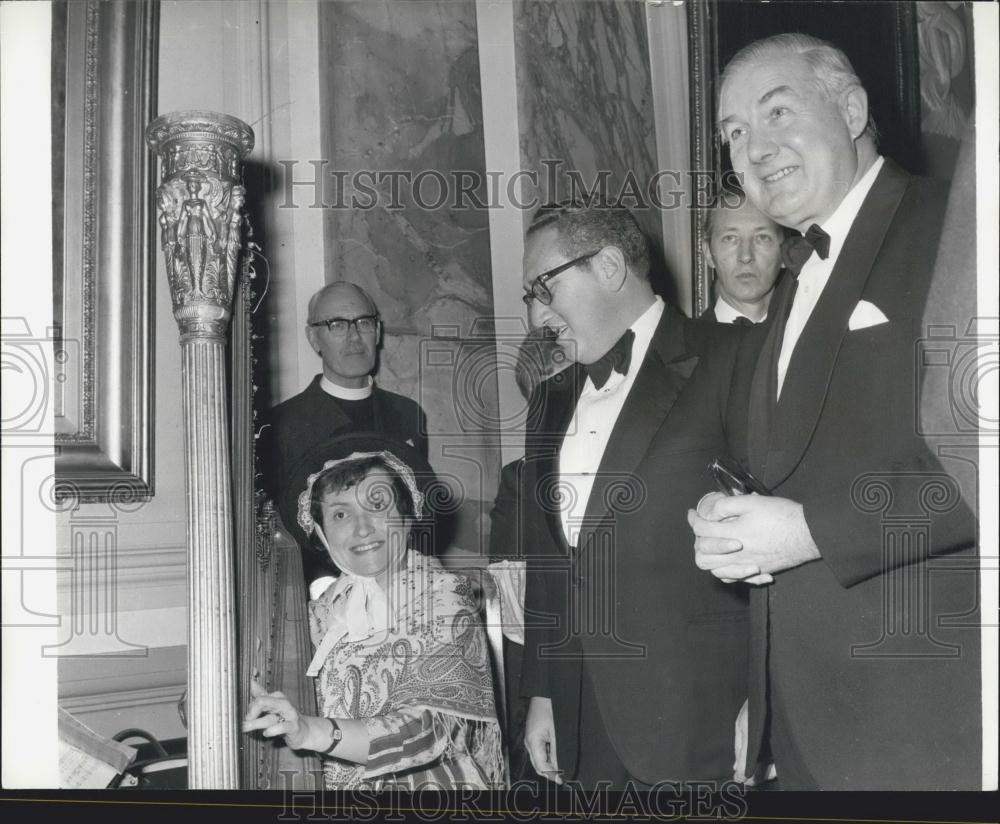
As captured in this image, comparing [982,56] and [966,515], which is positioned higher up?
[982,56]

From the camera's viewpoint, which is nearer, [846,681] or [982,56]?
[846,681]

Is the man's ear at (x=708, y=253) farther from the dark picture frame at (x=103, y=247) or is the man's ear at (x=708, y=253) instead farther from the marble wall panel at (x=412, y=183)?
the dark picture frame at (x=103, y=247)

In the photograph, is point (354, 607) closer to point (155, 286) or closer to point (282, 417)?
point (282, 417)

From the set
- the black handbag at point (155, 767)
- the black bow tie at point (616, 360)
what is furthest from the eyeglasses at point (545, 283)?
the black handbag at point (155, 767)

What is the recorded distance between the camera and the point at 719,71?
12.4ft

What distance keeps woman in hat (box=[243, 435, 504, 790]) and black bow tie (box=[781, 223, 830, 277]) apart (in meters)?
1.38

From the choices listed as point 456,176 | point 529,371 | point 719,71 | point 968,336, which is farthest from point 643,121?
point 968,336

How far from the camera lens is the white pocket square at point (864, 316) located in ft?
11.3

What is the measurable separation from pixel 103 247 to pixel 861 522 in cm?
262

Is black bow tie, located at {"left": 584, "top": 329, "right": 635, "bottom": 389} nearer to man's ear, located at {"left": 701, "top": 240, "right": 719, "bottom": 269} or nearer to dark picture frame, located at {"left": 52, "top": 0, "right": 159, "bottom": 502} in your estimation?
man's ear, located at {"left": 701, "top": 240, "right": 719, "bottom": 269}

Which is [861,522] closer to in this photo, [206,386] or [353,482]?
[353,482]

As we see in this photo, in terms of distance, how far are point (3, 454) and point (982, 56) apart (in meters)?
3.54

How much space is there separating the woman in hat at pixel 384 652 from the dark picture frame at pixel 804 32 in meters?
1.21

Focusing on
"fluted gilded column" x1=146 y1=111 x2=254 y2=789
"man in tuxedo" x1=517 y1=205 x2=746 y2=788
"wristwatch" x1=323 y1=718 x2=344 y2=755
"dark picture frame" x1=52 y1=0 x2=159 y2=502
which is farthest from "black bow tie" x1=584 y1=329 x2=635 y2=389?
"dark picture frame" x1=52 y1=0 x2=159 y2=502
